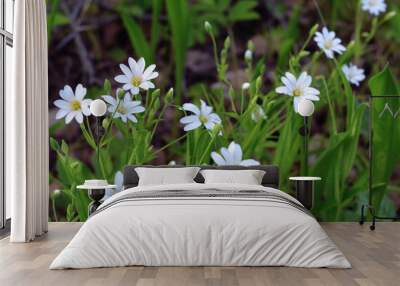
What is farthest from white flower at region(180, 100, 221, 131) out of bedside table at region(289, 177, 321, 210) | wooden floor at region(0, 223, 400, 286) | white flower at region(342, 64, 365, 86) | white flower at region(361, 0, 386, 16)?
wooden floor at region(0, 223, 400, 286)

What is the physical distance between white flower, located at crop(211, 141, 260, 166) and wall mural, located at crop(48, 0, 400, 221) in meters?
0.08

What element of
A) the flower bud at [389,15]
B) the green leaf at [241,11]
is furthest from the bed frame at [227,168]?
the flower bud at [389,15]

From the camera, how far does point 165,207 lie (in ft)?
13.3

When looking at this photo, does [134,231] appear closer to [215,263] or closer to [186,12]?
[215,263]

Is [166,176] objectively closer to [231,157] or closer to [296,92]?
[231,157]

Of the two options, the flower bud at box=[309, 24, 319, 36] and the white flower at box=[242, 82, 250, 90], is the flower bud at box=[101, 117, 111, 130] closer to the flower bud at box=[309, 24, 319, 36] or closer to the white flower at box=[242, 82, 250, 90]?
the white flower at box=[242, 82, 250, 90]

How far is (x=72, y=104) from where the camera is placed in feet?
20.2

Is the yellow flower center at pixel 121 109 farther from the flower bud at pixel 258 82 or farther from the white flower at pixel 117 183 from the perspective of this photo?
the flower bud at pixel 258 82

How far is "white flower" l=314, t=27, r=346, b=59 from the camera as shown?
20.3 feet

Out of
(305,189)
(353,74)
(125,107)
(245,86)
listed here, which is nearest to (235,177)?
(305,189)

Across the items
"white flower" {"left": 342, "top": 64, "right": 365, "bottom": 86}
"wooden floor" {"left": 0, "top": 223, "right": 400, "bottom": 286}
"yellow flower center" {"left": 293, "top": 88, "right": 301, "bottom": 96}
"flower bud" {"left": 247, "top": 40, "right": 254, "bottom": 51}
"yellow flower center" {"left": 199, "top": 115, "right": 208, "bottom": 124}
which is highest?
"flower bud" {"left": 247, "top": 40, "right": 254, "bottom": 51}

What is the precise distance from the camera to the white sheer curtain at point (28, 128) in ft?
16.3

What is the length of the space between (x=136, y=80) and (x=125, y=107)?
287mm

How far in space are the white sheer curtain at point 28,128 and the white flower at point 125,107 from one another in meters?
0.79
